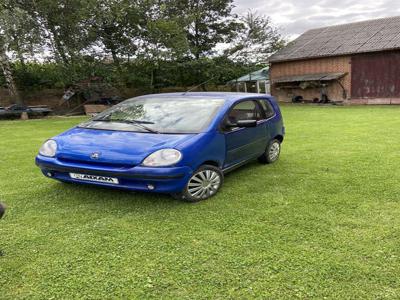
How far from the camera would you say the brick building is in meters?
20.0

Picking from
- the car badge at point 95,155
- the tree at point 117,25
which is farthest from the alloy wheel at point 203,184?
the tree at point 117,25

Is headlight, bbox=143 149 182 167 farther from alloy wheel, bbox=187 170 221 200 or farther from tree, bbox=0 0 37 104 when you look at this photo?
tree, bbox=0 0 37 104

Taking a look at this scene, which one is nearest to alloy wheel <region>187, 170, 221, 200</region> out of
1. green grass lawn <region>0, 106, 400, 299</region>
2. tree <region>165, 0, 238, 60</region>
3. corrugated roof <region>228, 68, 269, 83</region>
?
green grass lawn <region>0, 106, 400, 299</region>

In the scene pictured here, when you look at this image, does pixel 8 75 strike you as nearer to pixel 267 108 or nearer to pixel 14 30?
pixel 14 30

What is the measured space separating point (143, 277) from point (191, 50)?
19548 millimetres

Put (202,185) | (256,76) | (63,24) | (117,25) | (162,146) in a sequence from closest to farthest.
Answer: (162,146) < (202,185) < (63,24) < (117,25) < (256,76)

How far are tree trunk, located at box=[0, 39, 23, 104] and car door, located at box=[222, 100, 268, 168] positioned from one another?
532 inches

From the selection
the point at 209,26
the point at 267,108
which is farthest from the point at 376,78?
the point at 267,108

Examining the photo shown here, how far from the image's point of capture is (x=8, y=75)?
16.7 m

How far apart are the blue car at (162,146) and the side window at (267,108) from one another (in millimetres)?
439

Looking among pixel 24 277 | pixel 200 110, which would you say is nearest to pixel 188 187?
pixel 200 110

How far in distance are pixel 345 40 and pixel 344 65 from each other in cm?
234

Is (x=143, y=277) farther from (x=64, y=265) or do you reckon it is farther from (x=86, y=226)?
(x=86, y=226)

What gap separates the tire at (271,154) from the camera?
5.87 metres
